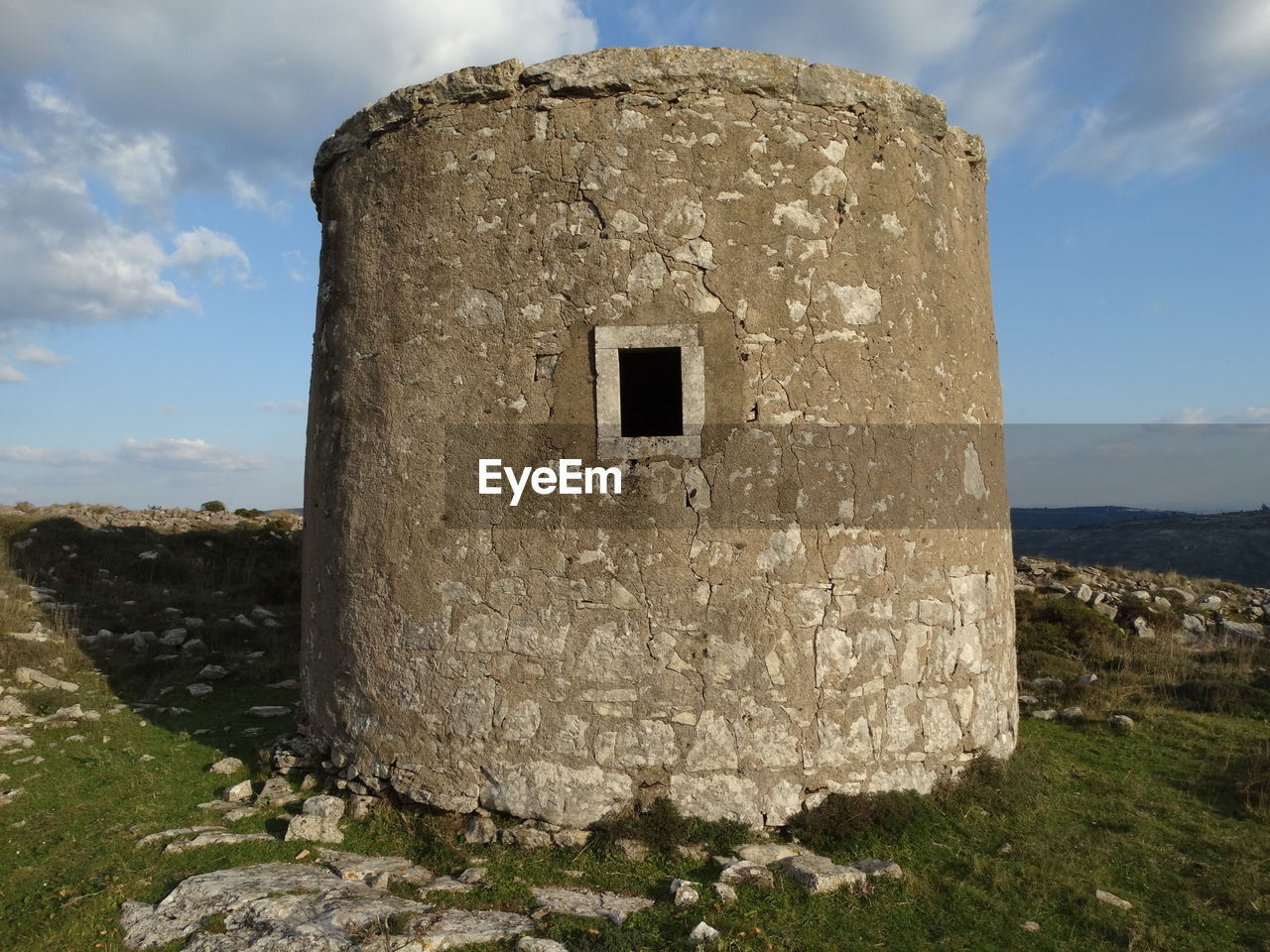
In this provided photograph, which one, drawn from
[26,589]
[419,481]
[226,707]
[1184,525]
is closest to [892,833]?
[419,481]

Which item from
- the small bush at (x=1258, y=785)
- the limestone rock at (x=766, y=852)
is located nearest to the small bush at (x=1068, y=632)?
the small bush at (x=1258, y=785)

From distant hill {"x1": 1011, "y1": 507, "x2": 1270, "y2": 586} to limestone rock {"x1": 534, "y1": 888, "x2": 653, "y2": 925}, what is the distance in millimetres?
32421

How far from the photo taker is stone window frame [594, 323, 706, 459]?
4.93 metres

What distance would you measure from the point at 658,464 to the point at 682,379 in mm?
498

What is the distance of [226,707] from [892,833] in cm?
552

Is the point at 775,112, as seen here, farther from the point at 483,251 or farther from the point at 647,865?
the point at 647,865

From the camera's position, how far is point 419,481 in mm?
5168

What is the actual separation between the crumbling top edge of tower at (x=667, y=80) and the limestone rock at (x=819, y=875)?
166 inches

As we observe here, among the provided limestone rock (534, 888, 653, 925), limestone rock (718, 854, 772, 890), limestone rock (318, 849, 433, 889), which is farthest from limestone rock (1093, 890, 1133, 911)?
limestone rock (318, 849, 433, 889)

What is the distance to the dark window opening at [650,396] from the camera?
737 centimetres

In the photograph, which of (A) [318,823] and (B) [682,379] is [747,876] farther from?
(B) [682,379]

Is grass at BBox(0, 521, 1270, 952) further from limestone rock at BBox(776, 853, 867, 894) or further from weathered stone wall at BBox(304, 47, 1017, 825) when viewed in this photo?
weathered stone wall at BBox(304, 47, 1017, 825)

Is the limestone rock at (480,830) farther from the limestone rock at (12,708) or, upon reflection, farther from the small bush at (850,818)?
the limestone rock at (12,708)

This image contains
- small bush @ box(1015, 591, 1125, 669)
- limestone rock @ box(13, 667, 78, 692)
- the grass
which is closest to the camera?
the grass
